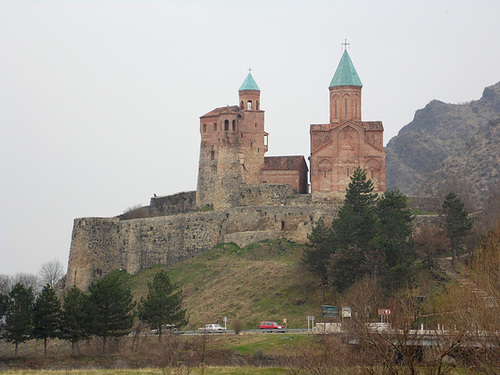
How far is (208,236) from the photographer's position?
220ft

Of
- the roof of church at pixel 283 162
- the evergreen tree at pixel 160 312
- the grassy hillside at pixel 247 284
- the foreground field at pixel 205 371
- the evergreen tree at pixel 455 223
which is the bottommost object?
the foreground field at pixel 205 371

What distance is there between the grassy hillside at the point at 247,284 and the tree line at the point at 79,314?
19.9 ft

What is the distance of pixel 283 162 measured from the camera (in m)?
70.7

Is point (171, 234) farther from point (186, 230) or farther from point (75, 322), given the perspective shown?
point (75, 322)

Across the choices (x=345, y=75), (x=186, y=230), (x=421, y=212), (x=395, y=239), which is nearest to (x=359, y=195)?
(x=395, y=239)

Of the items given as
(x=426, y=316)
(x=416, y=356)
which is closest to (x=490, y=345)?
(x=416, y=356)

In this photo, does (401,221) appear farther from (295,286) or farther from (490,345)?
(490,345)

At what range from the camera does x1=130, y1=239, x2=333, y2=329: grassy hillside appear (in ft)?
179

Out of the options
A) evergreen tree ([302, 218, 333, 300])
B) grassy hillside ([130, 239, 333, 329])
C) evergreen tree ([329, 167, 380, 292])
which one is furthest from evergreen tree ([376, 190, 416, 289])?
grassy hillside ([130, 239, 333, 329])

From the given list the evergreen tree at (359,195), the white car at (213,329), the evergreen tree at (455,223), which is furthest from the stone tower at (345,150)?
the white car at (213,329)

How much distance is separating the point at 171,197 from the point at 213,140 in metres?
7.19

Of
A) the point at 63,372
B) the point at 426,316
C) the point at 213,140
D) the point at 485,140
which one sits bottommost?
the point at 63,372

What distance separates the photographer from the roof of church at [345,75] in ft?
227

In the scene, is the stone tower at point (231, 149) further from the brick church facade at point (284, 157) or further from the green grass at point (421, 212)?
the green grass at point (421, 212)
